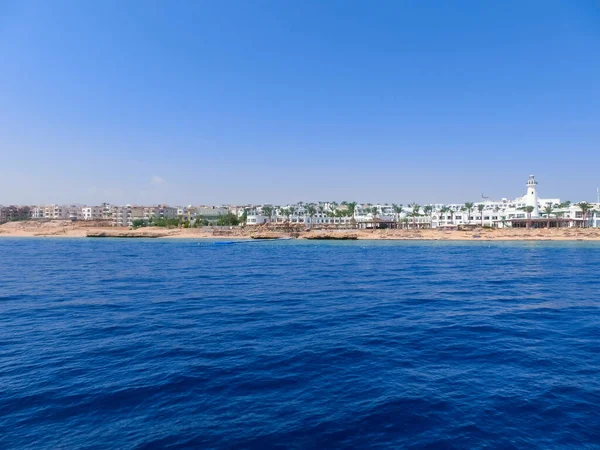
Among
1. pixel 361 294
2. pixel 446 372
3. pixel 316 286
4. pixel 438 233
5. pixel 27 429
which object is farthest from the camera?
pixel 438 233

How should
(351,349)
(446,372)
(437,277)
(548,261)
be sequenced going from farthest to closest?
(548,261) < (437,277) < (351,349) < (446,372)

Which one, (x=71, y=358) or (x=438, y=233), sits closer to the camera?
(x=71, y=358)

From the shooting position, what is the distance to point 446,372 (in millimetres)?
14125

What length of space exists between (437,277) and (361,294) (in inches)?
509

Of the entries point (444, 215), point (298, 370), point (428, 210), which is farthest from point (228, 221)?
point (298, 370)

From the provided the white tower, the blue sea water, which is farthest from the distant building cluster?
the blue sea water

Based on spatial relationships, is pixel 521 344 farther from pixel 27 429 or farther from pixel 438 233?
pixel 438 233

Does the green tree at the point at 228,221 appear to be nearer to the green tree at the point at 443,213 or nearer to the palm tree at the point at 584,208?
the green tree at the point at 443,213

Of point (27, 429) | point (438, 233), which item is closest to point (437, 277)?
point (27, 429)

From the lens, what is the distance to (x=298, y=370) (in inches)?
555

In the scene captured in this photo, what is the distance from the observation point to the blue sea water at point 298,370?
10.1 m

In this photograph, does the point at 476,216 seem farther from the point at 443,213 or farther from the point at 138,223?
the point at 138,223

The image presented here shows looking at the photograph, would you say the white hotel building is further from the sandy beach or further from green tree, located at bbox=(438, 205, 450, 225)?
the sandy beach

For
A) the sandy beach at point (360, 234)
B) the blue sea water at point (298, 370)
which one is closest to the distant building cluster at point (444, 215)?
the sandy beach at point (360, 234)
